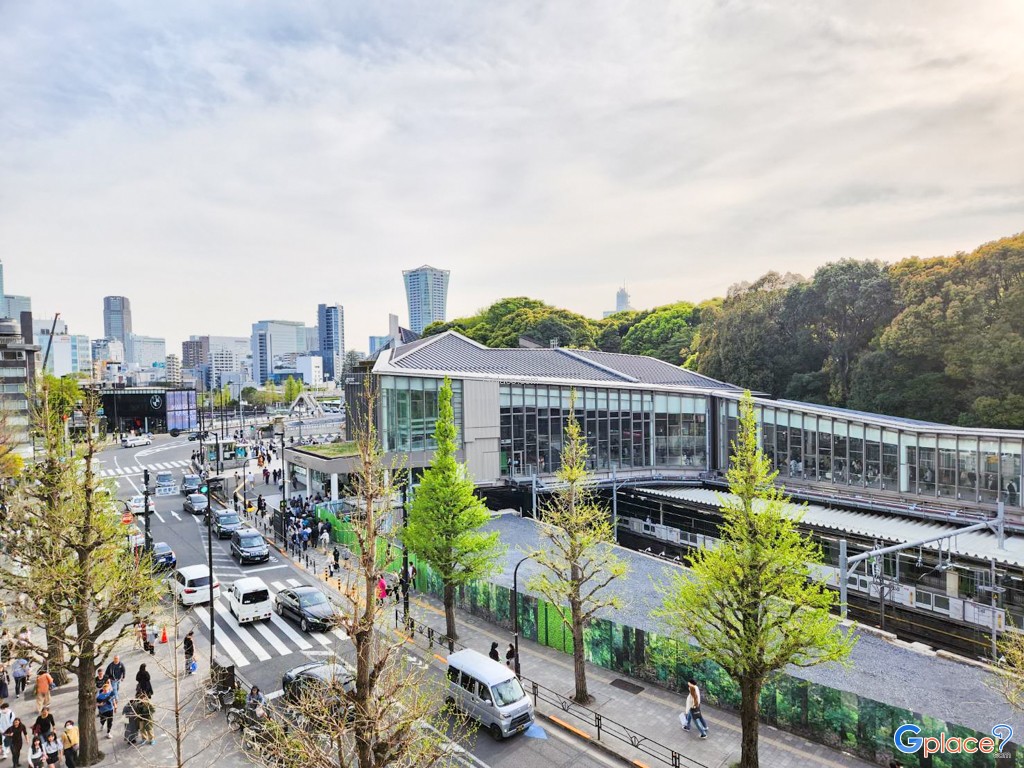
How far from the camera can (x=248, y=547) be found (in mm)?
33594

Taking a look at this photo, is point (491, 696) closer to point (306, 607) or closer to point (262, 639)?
point (306, 607)

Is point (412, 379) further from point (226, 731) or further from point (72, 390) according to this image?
point (72, 390)

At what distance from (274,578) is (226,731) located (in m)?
15.1

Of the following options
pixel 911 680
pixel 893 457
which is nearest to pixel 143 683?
pixel 911 680

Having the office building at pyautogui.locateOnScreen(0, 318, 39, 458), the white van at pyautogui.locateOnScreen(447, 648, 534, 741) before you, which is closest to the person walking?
the white van at pyautogui.locateOnScreen(447, 648, 534, 741)

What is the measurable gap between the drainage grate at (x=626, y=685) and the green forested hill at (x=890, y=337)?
34.2 metres

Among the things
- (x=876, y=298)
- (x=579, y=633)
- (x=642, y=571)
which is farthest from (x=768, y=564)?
(x=876, y=298)

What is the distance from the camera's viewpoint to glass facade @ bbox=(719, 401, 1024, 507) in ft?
95.2

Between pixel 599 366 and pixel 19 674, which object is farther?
pixel 599 366

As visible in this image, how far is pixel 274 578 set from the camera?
1227 inches

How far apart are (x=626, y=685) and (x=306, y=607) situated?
13149 mm

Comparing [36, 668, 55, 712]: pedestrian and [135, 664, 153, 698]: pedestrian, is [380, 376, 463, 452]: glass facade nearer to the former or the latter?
[135, 664, 153, 698]: pedestrian

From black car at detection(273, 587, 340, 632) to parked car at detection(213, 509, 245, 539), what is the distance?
42.4 ft

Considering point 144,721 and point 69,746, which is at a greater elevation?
point 144,721
